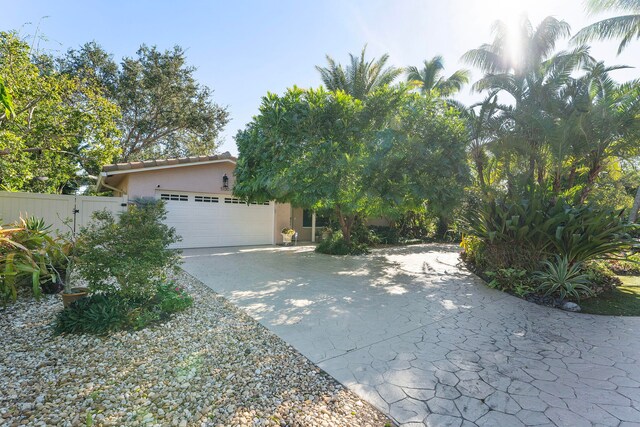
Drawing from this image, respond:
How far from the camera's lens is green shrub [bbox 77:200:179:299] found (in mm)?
4047

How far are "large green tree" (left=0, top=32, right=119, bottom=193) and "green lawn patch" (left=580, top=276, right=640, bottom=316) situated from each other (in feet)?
44.3

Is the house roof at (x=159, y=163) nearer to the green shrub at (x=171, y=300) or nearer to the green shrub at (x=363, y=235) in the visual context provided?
the green shrub at (x=363, y=235)

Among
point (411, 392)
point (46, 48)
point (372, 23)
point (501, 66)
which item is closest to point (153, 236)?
point (411, 392)

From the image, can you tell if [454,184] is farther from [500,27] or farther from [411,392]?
[500,27]

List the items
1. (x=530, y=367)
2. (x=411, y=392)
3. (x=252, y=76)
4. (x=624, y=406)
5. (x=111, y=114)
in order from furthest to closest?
(x=252, y=76) < (x=111, y=114) < (x=530, y=367) < (x=411, y=392) < (x=624, y=406)

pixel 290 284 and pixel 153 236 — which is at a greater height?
pixel 153 236

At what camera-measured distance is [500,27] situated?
41.2 feet

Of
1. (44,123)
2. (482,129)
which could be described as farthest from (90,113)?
(482,129)

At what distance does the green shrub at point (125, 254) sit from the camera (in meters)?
4.05

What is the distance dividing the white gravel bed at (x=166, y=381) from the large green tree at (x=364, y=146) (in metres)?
4.45

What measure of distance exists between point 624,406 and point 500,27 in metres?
14.7

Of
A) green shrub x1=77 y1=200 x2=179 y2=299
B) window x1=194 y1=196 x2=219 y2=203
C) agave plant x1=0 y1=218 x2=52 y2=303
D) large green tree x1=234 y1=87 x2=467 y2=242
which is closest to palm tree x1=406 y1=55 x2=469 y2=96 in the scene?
large green tree x1=234 y1=87 x2=467 y2=242

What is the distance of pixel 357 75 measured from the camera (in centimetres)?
1343

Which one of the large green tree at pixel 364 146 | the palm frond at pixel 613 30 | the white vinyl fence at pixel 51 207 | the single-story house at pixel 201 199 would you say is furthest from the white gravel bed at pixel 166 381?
the palm frond at pixel 613 30
